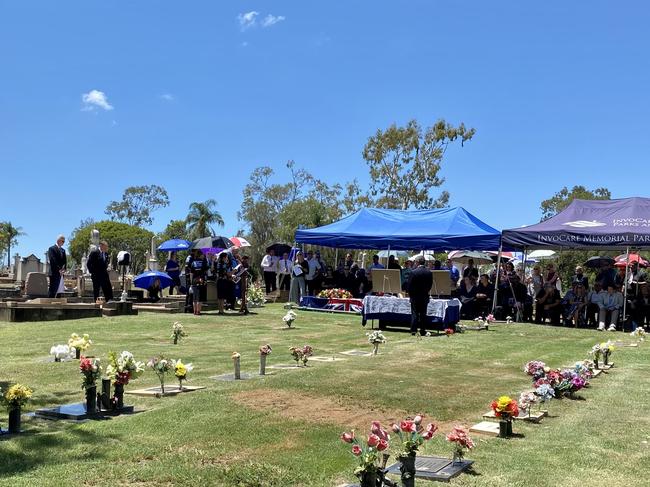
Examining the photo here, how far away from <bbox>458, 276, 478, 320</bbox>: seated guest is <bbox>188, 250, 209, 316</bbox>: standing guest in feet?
22.0

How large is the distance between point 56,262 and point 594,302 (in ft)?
43.7

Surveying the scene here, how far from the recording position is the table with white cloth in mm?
13430

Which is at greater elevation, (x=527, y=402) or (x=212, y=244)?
(x=212, y=244)

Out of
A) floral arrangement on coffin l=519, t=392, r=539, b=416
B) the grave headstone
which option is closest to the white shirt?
the grave headstone

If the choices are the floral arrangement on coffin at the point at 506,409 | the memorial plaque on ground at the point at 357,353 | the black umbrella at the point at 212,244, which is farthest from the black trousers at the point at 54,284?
the floral arrangement on coffin at the point at 506,409

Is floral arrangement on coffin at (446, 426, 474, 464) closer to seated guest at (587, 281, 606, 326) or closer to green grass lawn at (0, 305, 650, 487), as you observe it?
green grass lawn at (0, 305, 650, 487)

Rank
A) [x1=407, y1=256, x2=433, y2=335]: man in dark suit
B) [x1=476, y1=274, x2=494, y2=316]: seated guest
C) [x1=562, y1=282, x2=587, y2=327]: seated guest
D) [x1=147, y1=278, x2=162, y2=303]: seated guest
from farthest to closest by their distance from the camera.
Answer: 1. [x1=147, y1=278, x2=162, y2=303]: seated guest
2. [x1=476, y1=274, x2=494, y2=316]: seated guest
3. [x1=562, y1=282, x2=587, y2=327]: seated guest
4. [x1=407, y1=256, x2=433, y2=335]: man in dark suit

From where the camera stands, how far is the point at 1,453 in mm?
4621

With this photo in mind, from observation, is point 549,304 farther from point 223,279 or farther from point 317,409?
point 317,409

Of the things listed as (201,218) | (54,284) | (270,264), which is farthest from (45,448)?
(201,218)

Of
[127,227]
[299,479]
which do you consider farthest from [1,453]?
[127,227]

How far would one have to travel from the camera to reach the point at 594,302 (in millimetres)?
16219

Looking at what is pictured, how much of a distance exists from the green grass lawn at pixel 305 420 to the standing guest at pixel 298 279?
28.9 ft

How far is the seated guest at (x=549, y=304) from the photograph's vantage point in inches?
674
